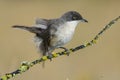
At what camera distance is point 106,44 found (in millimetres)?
2289

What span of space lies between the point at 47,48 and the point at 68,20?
22 centimetres

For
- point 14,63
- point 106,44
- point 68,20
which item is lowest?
point 106,44

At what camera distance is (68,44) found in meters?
2.02

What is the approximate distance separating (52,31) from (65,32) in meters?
0.09

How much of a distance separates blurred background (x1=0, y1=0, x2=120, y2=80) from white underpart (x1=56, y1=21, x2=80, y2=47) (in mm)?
177

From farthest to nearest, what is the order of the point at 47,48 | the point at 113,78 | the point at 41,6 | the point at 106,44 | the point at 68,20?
1. the point at 41,6
2. the point at 106,44
3. the point at 113,78
4. the point at 68,20
5. the point at 47,48

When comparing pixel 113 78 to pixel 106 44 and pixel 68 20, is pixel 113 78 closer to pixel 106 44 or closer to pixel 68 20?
pixel 68 20

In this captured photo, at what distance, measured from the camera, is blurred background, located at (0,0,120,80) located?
67.8 inches

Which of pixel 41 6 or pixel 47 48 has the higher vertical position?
pixel 47 48

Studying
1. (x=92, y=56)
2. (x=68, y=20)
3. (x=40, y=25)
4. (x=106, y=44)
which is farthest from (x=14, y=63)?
(x=106, y=44)

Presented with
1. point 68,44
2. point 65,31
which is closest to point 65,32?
point 65,31

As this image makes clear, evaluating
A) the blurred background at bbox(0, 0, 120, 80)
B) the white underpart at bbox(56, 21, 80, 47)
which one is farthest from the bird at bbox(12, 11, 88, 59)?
the blurred background at bbox(0, 0, 120, 80)

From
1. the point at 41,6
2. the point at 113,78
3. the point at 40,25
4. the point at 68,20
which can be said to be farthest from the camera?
the point at 41,6

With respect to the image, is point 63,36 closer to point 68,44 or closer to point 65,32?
point 65,32
